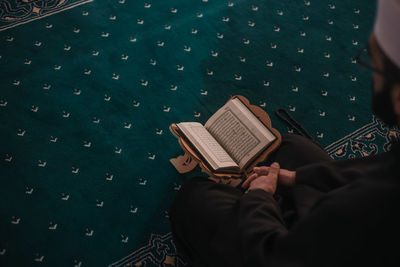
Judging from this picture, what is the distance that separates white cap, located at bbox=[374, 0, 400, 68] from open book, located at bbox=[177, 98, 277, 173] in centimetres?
82

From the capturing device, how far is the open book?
189 cm

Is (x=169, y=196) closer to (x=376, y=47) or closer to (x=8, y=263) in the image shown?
(x=8, y=263)

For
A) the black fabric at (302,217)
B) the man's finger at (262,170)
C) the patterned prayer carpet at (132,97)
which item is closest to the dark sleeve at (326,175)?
the black fabric at (302,217)

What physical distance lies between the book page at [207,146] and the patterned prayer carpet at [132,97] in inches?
15.6

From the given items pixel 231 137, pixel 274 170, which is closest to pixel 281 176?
pixel 274 170

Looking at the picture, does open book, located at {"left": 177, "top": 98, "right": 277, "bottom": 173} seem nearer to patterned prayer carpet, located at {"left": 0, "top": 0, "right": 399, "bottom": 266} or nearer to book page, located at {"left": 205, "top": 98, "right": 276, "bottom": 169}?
book page, located at {"left": 205, "top": 98, "right": 276, "bottom": 169}

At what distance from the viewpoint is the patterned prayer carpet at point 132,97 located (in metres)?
2.07

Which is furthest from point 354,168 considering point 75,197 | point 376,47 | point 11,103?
point 11,103

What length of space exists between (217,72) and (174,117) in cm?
47

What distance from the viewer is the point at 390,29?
110 centimetres

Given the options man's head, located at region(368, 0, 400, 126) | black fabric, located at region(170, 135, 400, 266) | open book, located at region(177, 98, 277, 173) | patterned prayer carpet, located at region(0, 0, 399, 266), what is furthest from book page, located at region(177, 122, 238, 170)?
man's head, located at region(368, 0, 400, 126)

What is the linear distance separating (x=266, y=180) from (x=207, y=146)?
33cm

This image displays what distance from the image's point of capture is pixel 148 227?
82.7 inches

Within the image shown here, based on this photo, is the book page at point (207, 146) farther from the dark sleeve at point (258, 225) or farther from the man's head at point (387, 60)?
the man's head at point (387, 60)
